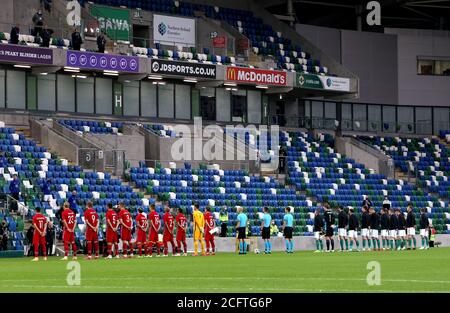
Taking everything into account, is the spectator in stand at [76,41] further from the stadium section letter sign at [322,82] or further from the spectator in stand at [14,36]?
the stadium section letter sign at [322,82]

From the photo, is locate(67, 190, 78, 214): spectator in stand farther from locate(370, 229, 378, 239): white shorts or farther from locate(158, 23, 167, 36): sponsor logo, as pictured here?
locate(158, 23, 167, 36): sponsor logo

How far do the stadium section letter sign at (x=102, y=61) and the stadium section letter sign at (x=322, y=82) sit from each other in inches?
468

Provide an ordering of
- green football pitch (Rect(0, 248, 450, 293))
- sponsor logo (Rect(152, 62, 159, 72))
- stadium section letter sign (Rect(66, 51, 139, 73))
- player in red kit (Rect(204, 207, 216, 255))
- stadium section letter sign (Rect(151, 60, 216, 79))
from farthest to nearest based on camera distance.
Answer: stadium section letter sign (Rect(151, 60, 216, 79)) → sponsor logo (Rect(152, 62, 159, 72)) → stadium section letter sign (Rect(66, 51, 139, 73)) → player in red kit (Rect(204, 207, 216, 255)) → green football pitch (Rect(0, 248, 450, 293))

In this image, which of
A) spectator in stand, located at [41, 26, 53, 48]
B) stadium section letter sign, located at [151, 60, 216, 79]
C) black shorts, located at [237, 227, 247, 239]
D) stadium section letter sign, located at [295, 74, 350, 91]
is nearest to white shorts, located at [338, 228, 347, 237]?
black shorts, located at [237, 227, 247, 239]

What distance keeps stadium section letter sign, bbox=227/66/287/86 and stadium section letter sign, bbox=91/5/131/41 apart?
6.10 m

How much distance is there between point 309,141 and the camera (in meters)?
68.2

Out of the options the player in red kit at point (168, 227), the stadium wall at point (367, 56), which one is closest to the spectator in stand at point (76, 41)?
the player in red kit at point (168, 227)

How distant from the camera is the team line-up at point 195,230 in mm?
37438

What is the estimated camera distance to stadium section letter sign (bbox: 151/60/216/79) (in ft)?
193

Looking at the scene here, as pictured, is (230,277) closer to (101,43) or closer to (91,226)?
(91,226)

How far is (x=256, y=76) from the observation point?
63.8 meters

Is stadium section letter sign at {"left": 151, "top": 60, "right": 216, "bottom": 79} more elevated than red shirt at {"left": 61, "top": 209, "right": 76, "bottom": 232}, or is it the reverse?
stadium section letter sign at {"left": 151, "top": 60, "right": 216, "bottom": 79}

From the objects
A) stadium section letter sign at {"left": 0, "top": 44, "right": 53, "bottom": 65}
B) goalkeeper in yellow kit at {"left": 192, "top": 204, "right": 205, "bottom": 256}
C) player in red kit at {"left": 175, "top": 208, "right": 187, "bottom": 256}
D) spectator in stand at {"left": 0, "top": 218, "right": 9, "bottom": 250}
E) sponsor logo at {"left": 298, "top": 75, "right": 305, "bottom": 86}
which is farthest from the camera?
sponsor logo at {"left": 298, "top": 75, "right": 305, "bottom": 86}

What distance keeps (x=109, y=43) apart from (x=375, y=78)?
24806mm
